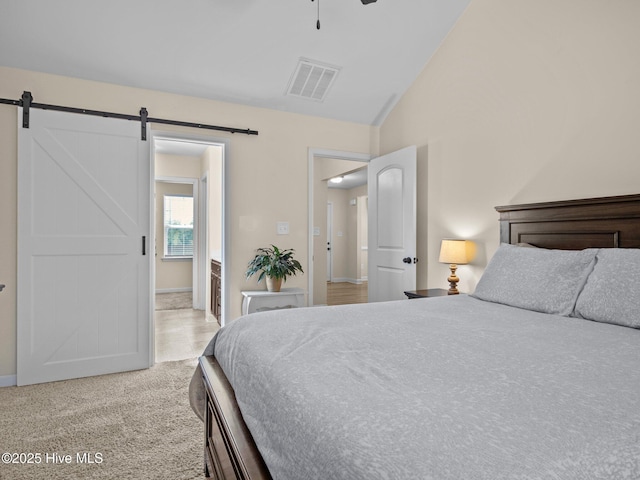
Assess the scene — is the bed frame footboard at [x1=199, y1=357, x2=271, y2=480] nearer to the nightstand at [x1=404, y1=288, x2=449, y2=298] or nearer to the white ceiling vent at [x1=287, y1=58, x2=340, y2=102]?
the nightstand at [x1=404, y1=288, x2=449, y2=298]

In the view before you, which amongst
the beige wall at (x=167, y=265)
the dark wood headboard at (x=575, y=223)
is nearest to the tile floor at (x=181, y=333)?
the beige wall at (x=167, y=265)

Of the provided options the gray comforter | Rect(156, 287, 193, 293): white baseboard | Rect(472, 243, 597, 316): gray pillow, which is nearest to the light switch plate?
Rect(472, 243, 597, 316): gray pillow

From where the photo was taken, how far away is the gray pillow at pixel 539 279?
1.83 metres

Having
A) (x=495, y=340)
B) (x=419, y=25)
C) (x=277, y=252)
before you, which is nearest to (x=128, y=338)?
(x=277, y=252)

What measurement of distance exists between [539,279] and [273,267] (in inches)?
91.5

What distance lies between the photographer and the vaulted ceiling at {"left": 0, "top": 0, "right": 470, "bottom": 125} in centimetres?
269

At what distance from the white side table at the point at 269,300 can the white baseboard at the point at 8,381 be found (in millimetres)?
1844

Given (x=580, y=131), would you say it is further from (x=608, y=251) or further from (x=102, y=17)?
(x=102, y=17)

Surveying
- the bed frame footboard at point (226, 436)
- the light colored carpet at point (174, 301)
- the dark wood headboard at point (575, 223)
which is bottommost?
the light colored carpet at point (174, 301)

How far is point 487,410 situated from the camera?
0.77m

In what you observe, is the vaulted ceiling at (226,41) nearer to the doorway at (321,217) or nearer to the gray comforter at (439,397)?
the doorway at (321,217)

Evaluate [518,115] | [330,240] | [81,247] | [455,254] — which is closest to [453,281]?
[455,254]

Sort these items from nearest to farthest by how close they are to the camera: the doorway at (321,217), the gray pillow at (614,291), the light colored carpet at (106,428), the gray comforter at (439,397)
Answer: the gray comforter at (439,397) < the gray pillow at (614,291) < the light colored carpet at (106,428) < the doorway at (321,217)

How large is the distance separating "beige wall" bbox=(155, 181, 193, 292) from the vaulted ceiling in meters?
4.46
